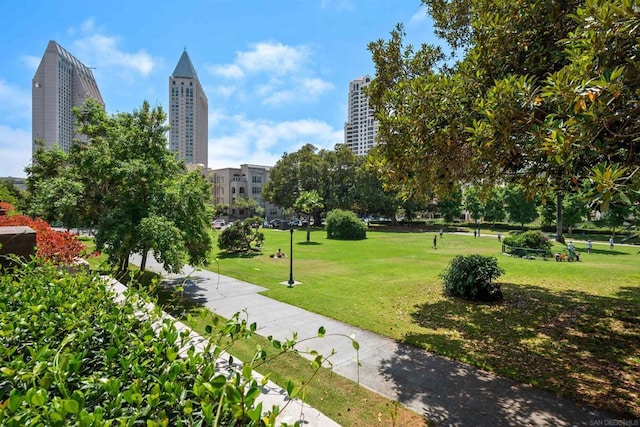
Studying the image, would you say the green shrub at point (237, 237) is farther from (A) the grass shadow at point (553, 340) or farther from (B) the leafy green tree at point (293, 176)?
(B) the leafy green tree at point (293, 176)

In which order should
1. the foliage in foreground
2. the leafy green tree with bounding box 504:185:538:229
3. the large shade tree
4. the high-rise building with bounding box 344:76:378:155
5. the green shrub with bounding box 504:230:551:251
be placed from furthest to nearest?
1. the high-rise building with bounding box 344:76:378:155
2. the leafy green tree with bounding box 504:185:538:229
3. the green shrub with bounding box 504:230:551:251
4. the large shade tree
5. the foliage in foreground

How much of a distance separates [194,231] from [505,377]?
10.3 meters

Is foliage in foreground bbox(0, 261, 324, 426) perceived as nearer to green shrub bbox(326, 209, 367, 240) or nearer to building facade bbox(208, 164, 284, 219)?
green shrub bbox(326, 209, 367, 240)

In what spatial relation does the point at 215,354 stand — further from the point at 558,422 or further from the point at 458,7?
the point at 458,7

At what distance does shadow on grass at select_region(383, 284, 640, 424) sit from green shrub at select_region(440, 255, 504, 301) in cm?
44

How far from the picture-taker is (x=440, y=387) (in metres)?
5.68

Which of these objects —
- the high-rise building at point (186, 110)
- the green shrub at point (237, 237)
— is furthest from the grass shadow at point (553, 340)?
the high-rise building at point (186, 110)

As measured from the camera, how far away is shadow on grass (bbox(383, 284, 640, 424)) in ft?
18.5

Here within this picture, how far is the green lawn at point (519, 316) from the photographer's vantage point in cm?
612

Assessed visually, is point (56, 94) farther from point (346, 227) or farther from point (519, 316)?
point (519, 316)

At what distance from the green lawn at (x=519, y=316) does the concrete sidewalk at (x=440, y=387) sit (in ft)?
1.39

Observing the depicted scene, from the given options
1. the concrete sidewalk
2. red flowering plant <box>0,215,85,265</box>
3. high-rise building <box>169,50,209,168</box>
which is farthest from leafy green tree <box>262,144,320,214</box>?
high-rise building <box>169,50,209,168</box>

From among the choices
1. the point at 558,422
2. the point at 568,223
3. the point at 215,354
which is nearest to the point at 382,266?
the point at 558,422

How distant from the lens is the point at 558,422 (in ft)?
15.4
